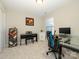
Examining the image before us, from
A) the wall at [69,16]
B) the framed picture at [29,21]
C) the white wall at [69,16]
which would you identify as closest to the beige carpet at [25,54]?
the white wall at [69,16]

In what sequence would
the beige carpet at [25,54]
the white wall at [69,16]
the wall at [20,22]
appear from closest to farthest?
the beige carpet at [25,54], the white wall at [69,16], the wall at [20,22]

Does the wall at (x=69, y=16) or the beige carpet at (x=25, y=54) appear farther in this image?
the wall at (x=69, y=16)

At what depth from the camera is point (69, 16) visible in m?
4.28

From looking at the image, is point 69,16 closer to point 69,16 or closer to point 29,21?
point 69,16

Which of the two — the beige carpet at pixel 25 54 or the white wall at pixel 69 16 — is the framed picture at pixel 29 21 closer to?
the white wall at pixel 69 16

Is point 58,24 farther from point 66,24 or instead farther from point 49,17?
point 49,17

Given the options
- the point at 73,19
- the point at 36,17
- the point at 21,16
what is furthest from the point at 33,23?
the point at 73,19

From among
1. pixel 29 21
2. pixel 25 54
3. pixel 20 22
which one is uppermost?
pixel 29 21

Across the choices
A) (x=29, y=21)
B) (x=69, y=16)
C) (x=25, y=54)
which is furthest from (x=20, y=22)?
(x=69, y=16)

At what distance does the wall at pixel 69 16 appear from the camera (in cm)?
389

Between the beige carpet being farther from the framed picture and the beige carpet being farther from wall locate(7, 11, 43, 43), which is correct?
the framed picture

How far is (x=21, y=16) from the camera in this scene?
5520mm

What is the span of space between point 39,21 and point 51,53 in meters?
3.64

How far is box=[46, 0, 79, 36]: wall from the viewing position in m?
3.89
